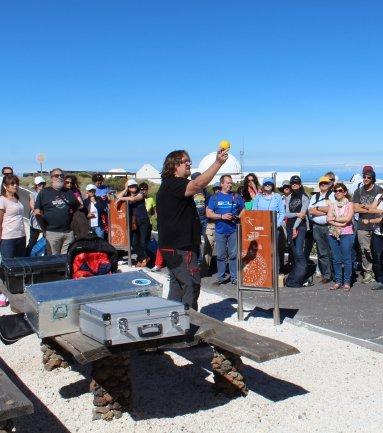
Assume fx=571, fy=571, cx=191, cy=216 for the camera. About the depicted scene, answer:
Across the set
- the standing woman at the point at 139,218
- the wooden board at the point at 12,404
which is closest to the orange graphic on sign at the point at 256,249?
the wooden board at the point at 12,404

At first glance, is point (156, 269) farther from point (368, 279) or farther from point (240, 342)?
point (240, 342)

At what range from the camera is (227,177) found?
9.54 m

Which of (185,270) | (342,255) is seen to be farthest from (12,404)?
(342,255)

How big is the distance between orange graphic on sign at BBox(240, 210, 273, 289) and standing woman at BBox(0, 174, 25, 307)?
3.21m

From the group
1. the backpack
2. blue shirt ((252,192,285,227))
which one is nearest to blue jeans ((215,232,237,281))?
blue shirt ((252,192,285,227))

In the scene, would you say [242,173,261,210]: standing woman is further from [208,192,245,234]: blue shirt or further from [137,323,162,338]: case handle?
[137,323,162,338]: case handle

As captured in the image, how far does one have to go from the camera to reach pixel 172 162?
18.2 ft

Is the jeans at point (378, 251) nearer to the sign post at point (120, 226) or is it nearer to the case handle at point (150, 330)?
the sign post at point (120, 226)

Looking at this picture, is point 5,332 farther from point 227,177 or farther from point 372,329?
point 227,177

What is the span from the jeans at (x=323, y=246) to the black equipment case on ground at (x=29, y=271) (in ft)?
14.3

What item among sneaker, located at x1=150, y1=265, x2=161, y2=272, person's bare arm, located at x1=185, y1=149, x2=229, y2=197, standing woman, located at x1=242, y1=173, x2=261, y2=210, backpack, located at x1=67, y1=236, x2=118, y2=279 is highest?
person's bare arm, located at x1=185, y1=149, x2=229, y2=197

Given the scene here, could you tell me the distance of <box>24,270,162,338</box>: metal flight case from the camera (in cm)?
434

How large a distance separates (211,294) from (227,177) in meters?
1.98

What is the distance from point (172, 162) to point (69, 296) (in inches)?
68.8
